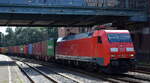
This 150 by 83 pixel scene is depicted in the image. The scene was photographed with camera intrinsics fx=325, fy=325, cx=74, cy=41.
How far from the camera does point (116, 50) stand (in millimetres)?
19781

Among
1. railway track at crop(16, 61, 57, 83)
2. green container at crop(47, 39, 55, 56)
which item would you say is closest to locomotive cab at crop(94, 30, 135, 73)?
railway track at crop(16, 61, 57, 83)

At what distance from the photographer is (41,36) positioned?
11806 cm

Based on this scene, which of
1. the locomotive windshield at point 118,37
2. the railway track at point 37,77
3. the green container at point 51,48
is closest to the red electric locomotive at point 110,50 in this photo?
the locomotive windshield at point 118,37

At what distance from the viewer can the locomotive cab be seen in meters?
19.5

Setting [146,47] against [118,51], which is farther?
[146,47]

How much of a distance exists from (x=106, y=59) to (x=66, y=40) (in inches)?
433

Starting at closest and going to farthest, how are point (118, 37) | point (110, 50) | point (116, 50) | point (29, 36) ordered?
1. point (110, 50)
2. point (116, 50)
3. point (118, 37)
4. point (29, 36)

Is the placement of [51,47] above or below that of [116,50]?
below

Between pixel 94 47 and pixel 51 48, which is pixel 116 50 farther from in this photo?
pixel 51 48

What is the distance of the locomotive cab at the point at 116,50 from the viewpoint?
1948cm

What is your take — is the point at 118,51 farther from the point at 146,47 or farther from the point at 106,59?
the point at 146,47

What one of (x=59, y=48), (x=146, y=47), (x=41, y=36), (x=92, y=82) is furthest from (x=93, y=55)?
(x=41, y=36)

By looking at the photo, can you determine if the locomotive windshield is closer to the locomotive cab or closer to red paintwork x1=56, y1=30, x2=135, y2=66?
the locomotive cab

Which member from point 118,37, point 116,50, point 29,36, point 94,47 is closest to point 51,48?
point 94,47
